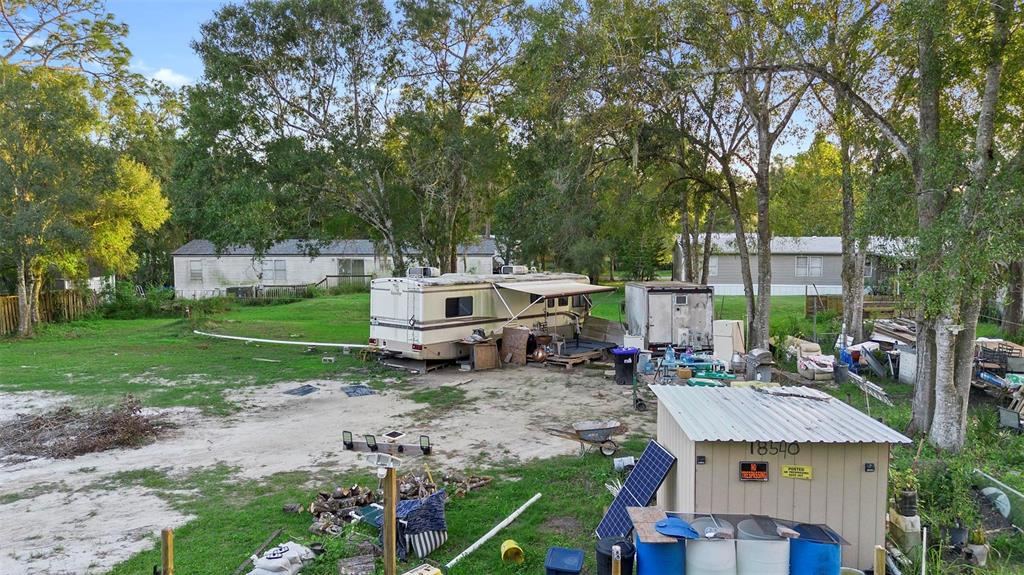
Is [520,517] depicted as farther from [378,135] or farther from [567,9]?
[378,135]

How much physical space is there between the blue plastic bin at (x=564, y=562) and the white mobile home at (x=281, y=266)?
1168 inches

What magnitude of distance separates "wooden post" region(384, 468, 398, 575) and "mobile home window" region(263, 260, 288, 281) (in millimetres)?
34482

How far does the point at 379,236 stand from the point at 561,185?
8.61 meters

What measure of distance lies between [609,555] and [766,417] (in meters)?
2.12

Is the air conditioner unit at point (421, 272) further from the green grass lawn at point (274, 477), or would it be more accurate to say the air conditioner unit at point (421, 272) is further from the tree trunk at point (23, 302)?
the tree trunk at point (23, 302)

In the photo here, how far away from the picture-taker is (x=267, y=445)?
395 inches

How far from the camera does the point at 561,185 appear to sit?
1566 centimetres

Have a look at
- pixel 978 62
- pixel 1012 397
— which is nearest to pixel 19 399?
pixel 978 62

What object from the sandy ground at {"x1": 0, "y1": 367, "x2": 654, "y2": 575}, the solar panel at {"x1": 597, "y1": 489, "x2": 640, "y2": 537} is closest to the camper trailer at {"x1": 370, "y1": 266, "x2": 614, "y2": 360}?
the sandy ground at {"x1": 0, "y1": 367, "x2": 654, "y2": 575}

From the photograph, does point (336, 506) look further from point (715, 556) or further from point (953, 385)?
point (953, 385)

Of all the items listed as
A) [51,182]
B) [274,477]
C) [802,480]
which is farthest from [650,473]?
[51,182]

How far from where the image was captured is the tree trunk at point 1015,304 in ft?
58.5

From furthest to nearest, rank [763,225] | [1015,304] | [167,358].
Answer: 1. [1015,304]
2. [167,358]
3. [763,225]

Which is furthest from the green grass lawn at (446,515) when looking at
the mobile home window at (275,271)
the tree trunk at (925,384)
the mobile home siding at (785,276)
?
the mobile home window at (275,271)
